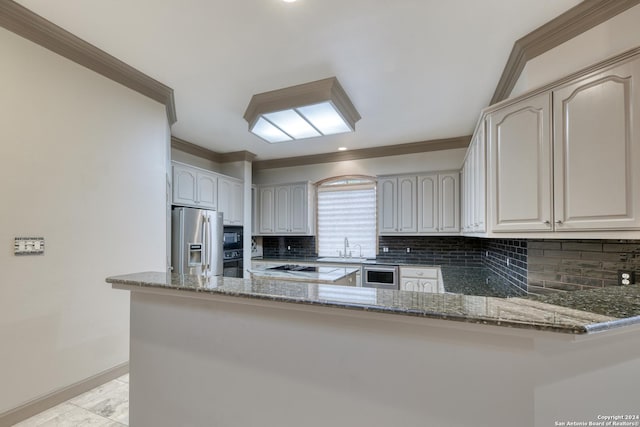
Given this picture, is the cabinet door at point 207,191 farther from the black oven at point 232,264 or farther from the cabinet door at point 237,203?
the black oven at point 232,264

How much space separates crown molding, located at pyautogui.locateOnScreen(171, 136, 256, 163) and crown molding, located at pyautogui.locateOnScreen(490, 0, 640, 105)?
3.96m

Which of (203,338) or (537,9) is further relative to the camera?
(537,9)

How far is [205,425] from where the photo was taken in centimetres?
123

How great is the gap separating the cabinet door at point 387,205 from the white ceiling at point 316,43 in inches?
61.6

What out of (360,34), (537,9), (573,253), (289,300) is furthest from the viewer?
(360,34)

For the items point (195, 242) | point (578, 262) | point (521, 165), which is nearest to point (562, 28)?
point (521, 165)

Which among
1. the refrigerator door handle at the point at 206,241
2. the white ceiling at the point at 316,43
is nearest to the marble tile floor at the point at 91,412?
the refrigerator door handle at the point at 206,241

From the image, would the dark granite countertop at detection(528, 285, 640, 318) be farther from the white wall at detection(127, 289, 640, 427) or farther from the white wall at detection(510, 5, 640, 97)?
the white wall at detection(510, 5, 640, 97)

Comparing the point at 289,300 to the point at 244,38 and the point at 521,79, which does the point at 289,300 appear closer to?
the point at 244,38

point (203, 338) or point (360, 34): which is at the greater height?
point (360, 34)

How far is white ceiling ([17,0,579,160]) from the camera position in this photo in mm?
1750

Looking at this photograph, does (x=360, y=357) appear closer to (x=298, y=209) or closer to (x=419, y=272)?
(x=419, y=272)

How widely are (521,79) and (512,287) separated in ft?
5.70

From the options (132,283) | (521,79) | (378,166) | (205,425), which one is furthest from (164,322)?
(378,166)
